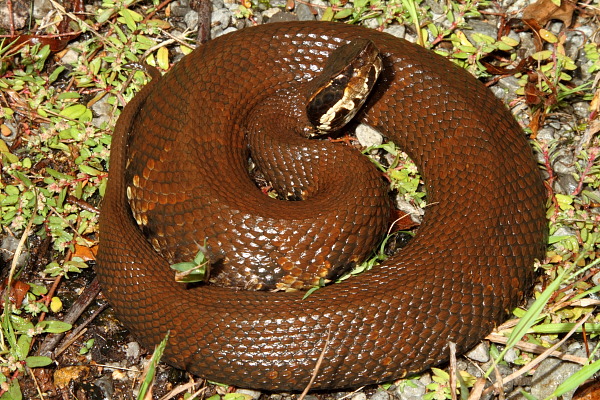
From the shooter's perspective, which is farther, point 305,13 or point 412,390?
point 305,13

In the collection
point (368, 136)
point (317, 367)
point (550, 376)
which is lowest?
point (550, 376)

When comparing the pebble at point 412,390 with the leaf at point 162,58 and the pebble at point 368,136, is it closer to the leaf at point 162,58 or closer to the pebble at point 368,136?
the pebble at point 368,136

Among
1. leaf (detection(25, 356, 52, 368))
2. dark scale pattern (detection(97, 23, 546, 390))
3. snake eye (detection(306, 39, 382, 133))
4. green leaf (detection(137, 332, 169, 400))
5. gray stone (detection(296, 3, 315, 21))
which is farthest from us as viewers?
gray stone (detection(296, 3, 315, 21))

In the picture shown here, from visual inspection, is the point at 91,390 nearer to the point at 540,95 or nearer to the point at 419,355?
the point at 419,355

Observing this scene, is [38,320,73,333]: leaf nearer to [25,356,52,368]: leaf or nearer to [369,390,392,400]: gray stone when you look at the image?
[25,356,52,368]: leaf

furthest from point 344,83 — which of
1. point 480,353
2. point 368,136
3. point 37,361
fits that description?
point 37,361

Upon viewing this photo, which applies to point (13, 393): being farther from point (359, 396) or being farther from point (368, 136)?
point (368, 136)

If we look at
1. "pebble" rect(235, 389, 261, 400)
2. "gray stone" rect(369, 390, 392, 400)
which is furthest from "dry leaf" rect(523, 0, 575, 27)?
"pebble" rect(235, 389, 261, 400)
